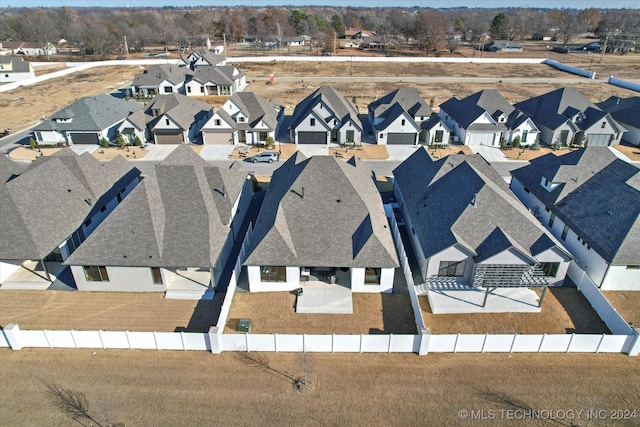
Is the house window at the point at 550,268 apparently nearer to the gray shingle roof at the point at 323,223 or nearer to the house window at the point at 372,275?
the gray shingle roof at the point at 323,223

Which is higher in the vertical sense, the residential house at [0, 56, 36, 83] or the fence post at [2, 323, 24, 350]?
the residential house at [0, 56, 36, 83]

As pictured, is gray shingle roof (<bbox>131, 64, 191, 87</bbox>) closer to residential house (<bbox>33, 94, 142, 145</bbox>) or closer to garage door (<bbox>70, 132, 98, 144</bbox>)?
residential house (<bbox>33, 94, 142, 145</bbox>)

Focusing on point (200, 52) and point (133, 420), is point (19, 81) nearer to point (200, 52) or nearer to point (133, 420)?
point (200, 52)

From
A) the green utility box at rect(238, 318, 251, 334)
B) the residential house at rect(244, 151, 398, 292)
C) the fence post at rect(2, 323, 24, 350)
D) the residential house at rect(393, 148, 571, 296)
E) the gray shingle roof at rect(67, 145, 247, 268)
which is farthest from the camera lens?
the residential house at rect(244, 151, 398, 292)

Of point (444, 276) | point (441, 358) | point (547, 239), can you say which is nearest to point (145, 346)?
point (441, 358)

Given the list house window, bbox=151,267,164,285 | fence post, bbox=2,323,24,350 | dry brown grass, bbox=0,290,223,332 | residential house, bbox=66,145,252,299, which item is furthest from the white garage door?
fence post, bbox=2,323,24,350

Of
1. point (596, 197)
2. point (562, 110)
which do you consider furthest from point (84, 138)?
point (562, 110)

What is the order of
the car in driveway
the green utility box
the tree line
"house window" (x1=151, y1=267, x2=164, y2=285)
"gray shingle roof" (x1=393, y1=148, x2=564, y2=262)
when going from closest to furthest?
the green utility box
"house window" (x1=151, y1=267, x2=164, y2=285)
"gray shingle roof" (x1=393, y1=148, x2=564, y2=262)
the car in driveway
the tree line

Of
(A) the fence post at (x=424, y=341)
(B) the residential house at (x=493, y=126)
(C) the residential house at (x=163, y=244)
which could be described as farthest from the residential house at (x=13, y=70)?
(A) the fence post at (x=424, y=341)
